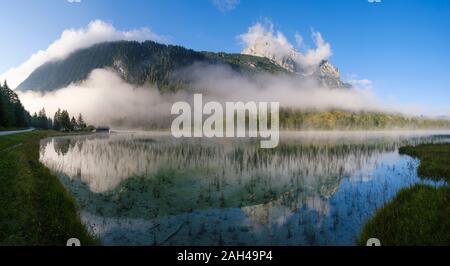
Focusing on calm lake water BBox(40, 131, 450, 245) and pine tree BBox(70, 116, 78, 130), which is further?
pine tree BBox(70, 116, 78, 130)

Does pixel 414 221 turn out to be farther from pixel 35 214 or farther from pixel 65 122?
pixel 65 122

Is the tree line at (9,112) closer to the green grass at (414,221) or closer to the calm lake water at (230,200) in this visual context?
the calm lake water at (230,200)

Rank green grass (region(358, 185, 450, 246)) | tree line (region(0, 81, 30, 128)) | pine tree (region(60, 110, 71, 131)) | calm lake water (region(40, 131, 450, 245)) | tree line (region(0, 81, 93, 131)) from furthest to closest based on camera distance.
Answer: pine tree (region(60, 110, 71, 131)) < tree line (region(0, 81, 93, 131)) < tree line (region(0, 81, 30, 128)) < calm lake water (region(40, 131, 450, 245)) < green grass (region(358, 185, 450, 246))

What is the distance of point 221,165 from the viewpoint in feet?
102

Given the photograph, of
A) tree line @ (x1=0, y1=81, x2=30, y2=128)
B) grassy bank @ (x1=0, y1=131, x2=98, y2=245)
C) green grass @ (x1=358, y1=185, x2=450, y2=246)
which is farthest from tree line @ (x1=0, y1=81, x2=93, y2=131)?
green grass @ (x1=358, y1=185, x2=450, y2=246)

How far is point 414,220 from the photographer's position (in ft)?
37.4

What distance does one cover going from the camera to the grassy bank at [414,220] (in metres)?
9.80

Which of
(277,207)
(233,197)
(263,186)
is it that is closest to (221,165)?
(263,186)

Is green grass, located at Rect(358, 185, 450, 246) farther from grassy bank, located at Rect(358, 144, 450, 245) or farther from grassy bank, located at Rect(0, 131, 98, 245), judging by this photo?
grassy bank, located at Rect(0, 131, 98, 245)

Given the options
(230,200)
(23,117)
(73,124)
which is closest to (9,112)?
(23,117)

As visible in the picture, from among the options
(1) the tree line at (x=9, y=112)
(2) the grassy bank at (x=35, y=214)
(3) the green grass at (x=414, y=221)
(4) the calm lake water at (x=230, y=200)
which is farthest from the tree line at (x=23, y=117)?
(3) the green grass at (x=414, y=221)

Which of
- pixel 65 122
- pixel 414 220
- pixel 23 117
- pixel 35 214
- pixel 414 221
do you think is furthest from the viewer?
pixel 65 122

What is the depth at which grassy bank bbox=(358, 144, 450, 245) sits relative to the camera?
9805 mm
